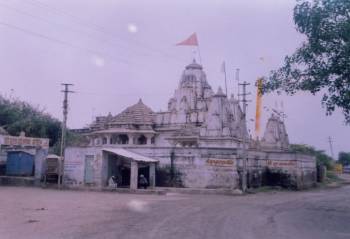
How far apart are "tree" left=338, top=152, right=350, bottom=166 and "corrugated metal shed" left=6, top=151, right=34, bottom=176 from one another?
7507 cm

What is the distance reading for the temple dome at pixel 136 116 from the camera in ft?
141

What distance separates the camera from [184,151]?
30203mm

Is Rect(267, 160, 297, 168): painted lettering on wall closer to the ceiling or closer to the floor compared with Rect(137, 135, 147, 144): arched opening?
closer to the floor

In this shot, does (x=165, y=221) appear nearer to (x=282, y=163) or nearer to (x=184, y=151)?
(x=184, y=151)

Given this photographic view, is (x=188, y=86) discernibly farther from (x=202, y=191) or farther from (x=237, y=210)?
(x=237, y=210)

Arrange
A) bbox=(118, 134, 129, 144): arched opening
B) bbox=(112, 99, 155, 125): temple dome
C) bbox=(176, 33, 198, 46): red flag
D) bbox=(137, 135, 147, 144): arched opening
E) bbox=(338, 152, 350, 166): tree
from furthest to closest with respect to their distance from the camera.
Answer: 1. bbox=(338, 152, 350, 166): tree
2. bbox=(137, 135, 147, 144): arched opening
3. bbox=(112, 99, 155, 125): temple dome
4. bbox=(118, 134, 129, 144): arched opening
5. bbox=(176, 33, 198, 46): red flag

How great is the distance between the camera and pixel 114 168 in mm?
31906

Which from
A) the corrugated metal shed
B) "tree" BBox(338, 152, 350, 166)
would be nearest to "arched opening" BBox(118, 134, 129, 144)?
the corrugated metal shed

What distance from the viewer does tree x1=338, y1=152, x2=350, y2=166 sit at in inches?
3743

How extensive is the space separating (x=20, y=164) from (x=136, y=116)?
40.3ft

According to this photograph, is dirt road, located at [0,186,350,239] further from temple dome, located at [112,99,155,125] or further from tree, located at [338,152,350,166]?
tree, located at [338,152,350,166]

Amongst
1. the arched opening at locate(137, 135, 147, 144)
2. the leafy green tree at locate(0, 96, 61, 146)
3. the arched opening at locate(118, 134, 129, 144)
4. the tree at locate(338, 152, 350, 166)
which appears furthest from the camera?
the tree at locate(338, 152, 350, 166)

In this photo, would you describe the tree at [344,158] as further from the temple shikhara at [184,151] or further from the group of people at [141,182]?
the group of people at [141,182]

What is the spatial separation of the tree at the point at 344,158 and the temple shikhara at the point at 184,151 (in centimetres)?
5295
